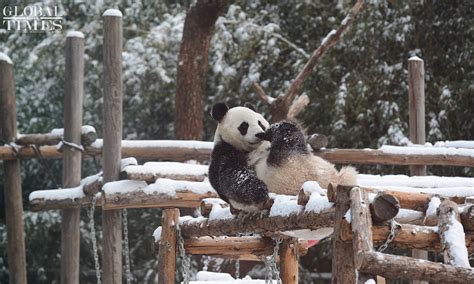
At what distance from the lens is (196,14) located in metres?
8.71

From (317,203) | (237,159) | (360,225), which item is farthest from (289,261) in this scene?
(360,225)

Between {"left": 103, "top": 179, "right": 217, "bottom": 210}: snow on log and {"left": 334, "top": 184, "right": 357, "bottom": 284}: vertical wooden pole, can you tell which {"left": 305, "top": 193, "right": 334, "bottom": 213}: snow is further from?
{"left": 103, "top": 179, "right": 217, "bottom": 210}: snow on log

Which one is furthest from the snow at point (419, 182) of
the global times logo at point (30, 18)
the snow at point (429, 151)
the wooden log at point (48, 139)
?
the global times logo at point (30, 18)

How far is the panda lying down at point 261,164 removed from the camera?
4402 mm

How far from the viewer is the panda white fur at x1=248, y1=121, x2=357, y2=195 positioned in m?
4.42

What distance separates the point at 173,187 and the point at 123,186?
15.5 inches

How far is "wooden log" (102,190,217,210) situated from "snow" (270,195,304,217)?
1887 millimetres

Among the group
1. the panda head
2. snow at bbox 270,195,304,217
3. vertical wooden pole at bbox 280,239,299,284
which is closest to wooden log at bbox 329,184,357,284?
snow at bbox 270,195,304,217

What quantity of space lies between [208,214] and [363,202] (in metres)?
1.87

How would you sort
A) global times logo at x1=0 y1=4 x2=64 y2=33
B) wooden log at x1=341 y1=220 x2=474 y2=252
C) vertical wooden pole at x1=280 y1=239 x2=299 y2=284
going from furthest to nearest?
global times logo at x1=0 y1=4 x2=64 y2=33, vertical wooden pole at x1=280 y1=239 x2=299 y2=284, wooden log at x1=341 y1=220 x2=474 y2=252

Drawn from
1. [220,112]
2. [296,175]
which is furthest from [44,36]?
[296,175]

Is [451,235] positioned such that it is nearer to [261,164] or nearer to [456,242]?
[456,242]

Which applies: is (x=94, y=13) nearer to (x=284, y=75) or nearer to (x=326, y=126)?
(x=284, y=75)

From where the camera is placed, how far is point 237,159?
484 centimetres
